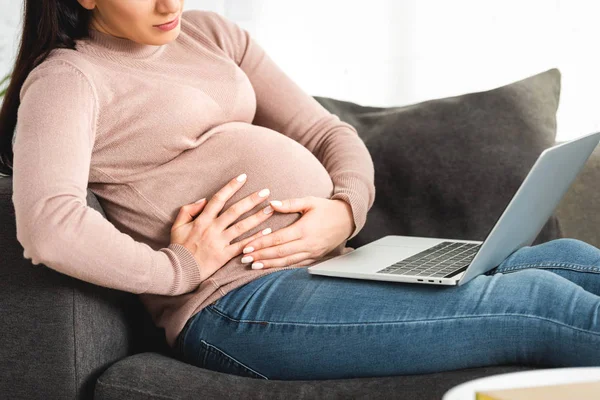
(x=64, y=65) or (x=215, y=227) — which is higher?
(x=64, y=65)

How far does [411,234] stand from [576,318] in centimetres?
71

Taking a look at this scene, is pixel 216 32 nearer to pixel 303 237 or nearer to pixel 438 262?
pixel 303 237

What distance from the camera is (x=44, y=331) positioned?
4.24ft

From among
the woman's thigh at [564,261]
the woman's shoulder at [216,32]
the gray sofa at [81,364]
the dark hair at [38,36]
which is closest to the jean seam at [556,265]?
the woman's thigh at [564,261]

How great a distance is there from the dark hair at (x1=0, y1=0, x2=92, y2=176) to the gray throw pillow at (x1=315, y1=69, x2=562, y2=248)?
0.73 m

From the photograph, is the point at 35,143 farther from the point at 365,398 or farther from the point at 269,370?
the point at 365,398

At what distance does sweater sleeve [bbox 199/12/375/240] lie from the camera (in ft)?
5.52

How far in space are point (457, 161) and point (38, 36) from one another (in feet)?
3.03

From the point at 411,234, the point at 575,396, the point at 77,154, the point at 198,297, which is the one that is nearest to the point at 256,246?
the point at 198,297

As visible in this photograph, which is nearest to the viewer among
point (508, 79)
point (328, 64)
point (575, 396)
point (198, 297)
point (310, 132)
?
point (575, 396)

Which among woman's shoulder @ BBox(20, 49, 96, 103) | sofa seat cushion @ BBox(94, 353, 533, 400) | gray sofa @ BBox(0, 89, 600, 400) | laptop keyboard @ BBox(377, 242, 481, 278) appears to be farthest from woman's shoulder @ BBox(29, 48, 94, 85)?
laptop keyboard @ BBox(377, 242, 481, 278)

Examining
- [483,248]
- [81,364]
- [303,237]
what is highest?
[483,248]

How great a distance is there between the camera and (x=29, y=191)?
1.24 m

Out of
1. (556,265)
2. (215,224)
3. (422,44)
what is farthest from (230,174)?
(422,44)
